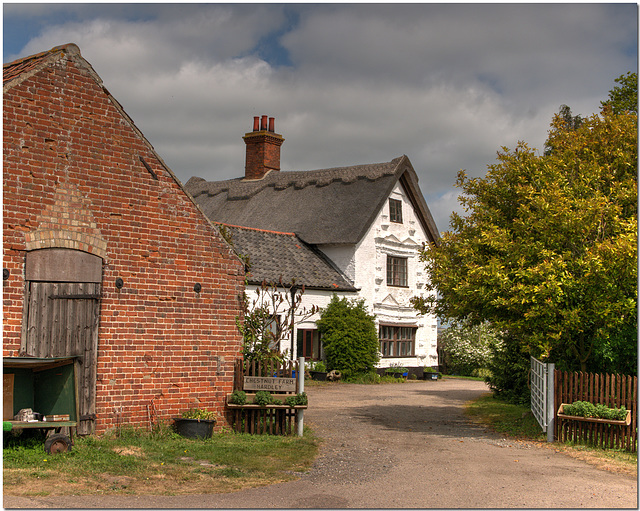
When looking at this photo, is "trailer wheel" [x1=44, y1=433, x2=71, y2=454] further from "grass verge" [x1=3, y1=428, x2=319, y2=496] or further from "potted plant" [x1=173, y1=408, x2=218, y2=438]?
"potted plant" [x1=173, y1=408, x2=218, y2=438]

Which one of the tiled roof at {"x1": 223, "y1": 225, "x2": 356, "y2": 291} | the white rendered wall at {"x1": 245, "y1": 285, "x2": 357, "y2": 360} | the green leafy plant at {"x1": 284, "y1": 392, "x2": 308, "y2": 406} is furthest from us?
the white rendered wall at {"x1": 245, "y1": 285, "x2": 357, "y2": 360}

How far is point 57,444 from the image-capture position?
9.72 m

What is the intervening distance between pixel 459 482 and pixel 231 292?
543 centimetres

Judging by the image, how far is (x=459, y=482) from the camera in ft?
30.4

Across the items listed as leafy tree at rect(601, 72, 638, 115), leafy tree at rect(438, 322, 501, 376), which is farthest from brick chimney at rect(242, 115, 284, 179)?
leafy tree at rect(601, 72, 638, 115)

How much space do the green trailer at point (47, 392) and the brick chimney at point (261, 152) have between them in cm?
2586

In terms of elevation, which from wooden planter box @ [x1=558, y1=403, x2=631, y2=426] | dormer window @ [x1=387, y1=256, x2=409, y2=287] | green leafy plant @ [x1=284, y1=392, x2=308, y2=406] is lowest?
wooden planter box @ [x1=558, y1=403, x2=631, y2=426]

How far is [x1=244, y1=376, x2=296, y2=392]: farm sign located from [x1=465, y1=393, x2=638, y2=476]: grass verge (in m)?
4.73

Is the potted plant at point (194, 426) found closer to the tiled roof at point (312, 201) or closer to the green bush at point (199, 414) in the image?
the green bush at point (199, 414)

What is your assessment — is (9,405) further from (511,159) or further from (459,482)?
(511,159)

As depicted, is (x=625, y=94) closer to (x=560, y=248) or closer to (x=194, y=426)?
(x=560, y=248)

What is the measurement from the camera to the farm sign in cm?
1268

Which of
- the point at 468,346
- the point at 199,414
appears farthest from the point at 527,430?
the point at 468,346

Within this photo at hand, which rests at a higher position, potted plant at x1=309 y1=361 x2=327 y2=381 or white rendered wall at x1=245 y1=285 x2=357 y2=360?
white rendered wall at x1=245 y1=285 x2=357 y2=360
